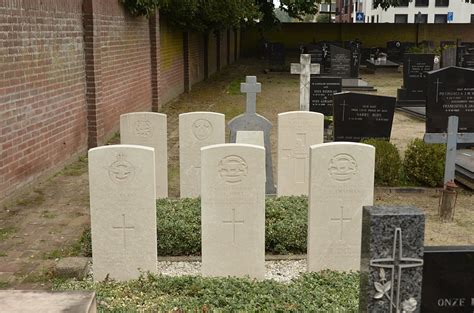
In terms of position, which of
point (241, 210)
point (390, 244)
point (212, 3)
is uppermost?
point (212, 3)

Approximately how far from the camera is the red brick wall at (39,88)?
8.37 m

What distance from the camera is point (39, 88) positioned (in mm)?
9523

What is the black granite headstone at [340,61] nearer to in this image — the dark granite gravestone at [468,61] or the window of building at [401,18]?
the dark granite gravestone at [468,61]

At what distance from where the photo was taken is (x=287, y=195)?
8656mm

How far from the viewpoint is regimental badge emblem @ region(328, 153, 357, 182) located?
5.79 m

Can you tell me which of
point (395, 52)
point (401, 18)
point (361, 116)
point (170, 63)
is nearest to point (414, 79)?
point (170, 63)

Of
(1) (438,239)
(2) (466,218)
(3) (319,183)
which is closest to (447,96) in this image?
(2) (466,218)

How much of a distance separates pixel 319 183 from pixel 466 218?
3.09 metres

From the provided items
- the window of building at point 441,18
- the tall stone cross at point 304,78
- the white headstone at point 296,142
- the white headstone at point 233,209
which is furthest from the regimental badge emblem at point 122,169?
the window of building at point 441,18

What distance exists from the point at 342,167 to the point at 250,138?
3082 mm

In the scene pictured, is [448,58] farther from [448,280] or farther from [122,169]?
[448,280]

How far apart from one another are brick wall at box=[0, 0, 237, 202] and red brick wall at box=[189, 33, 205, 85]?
6569 millimetres

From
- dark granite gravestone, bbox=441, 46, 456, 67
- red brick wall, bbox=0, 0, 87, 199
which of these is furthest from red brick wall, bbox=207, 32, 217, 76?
red brick wall, bbox=0, 0, 87, 199

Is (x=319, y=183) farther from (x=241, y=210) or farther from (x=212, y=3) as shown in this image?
(x=212, y=3)
